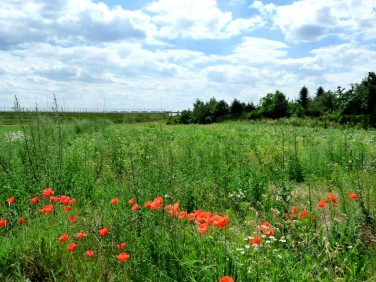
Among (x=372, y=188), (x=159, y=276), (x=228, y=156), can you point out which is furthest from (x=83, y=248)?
(x=228, y=156)

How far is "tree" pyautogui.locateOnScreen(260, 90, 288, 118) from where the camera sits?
46.4 metres

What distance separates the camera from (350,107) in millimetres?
35250

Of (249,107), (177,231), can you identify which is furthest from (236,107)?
(177,231)

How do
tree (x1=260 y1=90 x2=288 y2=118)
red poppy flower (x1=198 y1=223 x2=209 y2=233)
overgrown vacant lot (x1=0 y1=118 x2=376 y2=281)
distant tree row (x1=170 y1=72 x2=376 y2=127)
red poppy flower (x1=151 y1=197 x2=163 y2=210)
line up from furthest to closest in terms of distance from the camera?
tree (x1=260 y1=90 x2=288 y2=118), distant tree row (x1=170 y1=72 x2=376 y2=127), red poppy flower (x1=151 y1=197 x2=163 y2=210), overgrown vacant lot (x1=0 y1=118 x2=376 y2=281), red poppy flower (x1=198 y1=223 x2=209 y2=233)

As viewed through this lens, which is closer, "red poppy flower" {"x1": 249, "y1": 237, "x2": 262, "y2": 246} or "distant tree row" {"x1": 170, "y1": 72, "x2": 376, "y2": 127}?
"red poppy flower" {"x1": 249, "y1": 237, "x2": 262, "y2": 246}

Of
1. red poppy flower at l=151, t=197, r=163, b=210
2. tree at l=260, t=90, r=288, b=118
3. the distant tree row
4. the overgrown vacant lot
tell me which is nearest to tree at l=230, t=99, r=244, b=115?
the distant tree row

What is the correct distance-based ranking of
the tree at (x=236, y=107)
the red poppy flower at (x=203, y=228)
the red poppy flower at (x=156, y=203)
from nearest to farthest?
the red poppy flower at (x=203, y=228) → the red poppy flower at (x=156, y=203) → the tree at (x=236, y=107)

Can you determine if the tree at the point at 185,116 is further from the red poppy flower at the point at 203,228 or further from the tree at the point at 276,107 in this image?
the red poppy flower at the point at 203,228

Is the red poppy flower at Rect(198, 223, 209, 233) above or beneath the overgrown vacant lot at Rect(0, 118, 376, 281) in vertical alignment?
above

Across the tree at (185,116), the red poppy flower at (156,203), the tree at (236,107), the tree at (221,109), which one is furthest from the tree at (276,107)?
the red poppy flower at (156,203)

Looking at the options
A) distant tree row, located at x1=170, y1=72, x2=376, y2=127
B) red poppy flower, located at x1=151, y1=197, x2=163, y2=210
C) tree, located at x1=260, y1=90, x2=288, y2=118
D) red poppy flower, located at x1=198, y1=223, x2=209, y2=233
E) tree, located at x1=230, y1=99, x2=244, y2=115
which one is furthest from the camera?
tree, located at x1=230, y1=99, x2=244, y2=115

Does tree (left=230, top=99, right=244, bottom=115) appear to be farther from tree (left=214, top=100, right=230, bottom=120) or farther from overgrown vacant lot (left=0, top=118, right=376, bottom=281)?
overgrown vacant lot (left=0, top=118, right=376, bottom=281)

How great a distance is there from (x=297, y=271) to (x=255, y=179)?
9.95ft

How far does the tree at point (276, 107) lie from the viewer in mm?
46375
